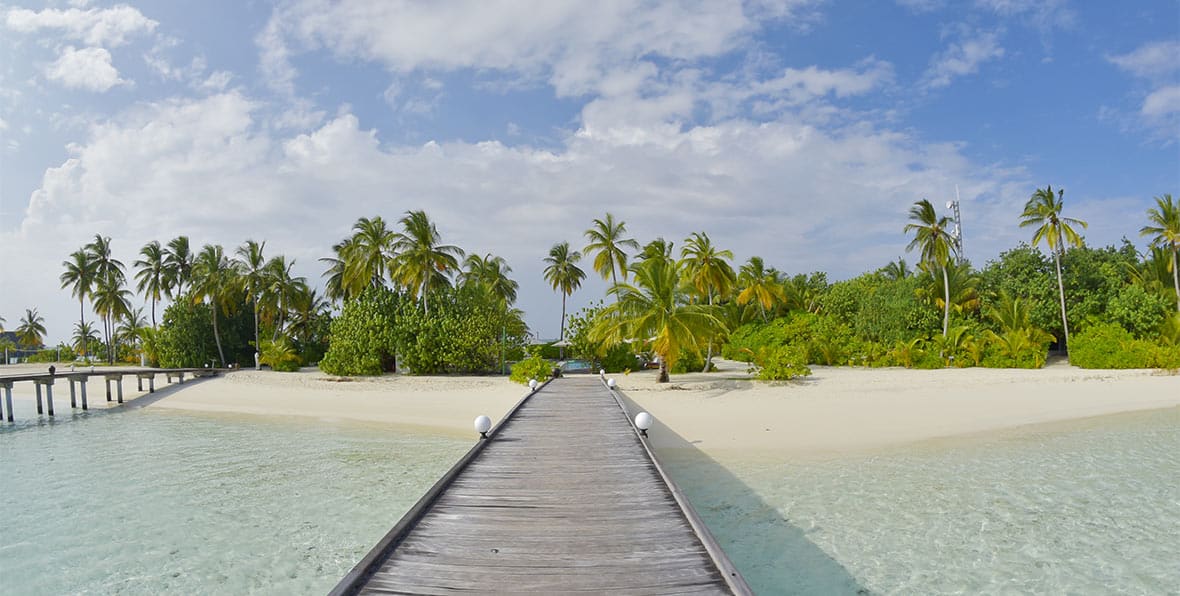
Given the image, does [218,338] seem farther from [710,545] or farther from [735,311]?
[710,545]

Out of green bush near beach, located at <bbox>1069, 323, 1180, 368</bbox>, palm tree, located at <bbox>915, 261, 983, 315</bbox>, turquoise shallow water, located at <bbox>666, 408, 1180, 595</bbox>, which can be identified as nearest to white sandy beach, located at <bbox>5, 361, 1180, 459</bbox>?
green bush near beach, located at <bbox>1069, 323, 1180, 368</bbox>

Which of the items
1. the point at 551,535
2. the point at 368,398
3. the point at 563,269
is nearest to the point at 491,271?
the point at 563,269

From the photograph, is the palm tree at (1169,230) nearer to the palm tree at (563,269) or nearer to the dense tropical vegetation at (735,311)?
the dense tropical vegetation at (735,311)

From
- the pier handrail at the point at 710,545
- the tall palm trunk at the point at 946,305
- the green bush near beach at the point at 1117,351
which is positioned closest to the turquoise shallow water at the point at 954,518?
the pier handrail at the point at 710,545

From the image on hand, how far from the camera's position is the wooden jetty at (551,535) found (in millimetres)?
3744

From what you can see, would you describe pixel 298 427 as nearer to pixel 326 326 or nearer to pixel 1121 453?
pixel 1121 453

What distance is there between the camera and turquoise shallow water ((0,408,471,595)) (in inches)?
234

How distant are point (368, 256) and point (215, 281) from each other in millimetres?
12271

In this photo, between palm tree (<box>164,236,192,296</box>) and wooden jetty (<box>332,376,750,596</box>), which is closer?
wooden jetty (<box>332,376,750,596</box>)

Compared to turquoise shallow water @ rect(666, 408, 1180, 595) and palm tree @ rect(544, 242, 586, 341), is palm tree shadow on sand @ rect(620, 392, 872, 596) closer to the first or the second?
turquoise shallow water @ rect(666, 408, 1180, 595)

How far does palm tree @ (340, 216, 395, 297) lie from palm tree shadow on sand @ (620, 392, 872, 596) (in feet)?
75.5

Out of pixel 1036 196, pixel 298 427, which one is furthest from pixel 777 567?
pixel 1036 196

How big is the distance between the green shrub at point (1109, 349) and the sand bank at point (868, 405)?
1.95m

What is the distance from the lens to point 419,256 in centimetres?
2688
